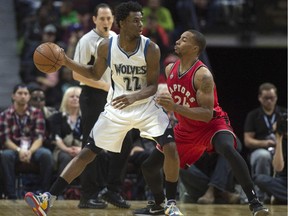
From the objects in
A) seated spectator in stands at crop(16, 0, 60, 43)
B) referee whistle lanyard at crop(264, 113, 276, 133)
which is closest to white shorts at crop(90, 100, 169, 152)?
referee whistle lanyard at crop(264, 113, 276, 133)

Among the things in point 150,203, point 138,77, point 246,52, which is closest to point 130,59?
point 138,77

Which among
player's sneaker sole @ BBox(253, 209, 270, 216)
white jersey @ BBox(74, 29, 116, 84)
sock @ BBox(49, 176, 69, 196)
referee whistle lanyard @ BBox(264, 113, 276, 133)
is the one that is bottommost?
player's sneaker sole @ BBox(253, 209, 270, 216)

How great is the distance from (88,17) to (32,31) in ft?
3.22

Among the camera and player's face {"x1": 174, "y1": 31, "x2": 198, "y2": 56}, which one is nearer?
player's face {"x1": 174, "y1": 31, "x2": 198, "y2": 56}

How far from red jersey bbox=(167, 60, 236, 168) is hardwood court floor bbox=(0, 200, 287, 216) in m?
0.80

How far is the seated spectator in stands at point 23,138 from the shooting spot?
31.4 feet

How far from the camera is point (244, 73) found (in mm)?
14102

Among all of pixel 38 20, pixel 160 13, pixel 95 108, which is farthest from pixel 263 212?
pixel 38 20

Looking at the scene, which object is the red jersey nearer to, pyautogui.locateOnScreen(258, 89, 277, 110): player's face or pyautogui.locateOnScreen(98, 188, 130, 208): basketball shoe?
pyautogui.locateOnScreen(98, 188, 130, 208): basketball shoe

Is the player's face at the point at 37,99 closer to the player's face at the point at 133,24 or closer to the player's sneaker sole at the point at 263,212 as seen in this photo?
the player's face at the point at 133,24

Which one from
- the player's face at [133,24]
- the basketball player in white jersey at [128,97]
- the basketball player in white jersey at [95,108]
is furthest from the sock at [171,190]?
the player's face at [133,24]

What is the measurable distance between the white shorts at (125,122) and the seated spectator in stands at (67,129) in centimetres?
245

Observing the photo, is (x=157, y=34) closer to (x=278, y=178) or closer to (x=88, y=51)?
(x=278, y=178)

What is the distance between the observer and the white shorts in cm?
738
